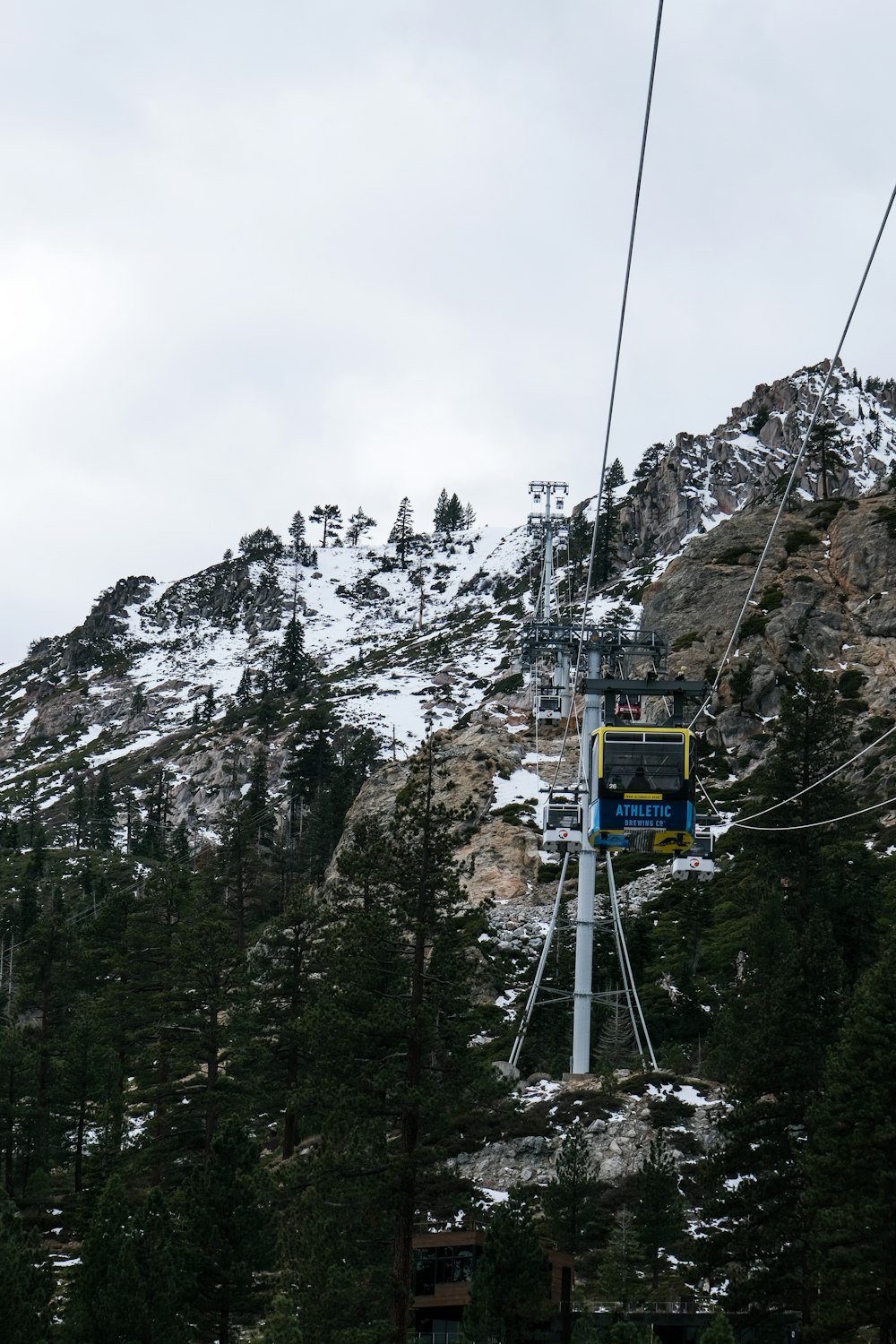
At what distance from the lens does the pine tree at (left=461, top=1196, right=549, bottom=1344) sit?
98.8 feet

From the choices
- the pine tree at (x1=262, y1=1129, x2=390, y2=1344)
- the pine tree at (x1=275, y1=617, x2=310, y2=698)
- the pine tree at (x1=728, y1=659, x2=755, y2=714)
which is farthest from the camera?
the pine tree at (x1=275, y1=617, x2=310, y2=698)

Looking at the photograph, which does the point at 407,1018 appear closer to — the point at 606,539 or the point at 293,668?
the point at 606,539

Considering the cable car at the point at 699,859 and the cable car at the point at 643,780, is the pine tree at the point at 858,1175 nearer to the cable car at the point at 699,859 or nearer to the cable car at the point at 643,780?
the cable car at the point at 699,859

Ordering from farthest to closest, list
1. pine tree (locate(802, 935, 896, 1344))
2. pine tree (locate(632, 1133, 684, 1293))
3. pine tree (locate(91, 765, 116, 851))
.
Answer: pine tree (locate(91, 765, 116, 851)) → pine tree (locate(632, 1133, 684, 1293)) → pine tree (locate(802, 935, 896, 1344))

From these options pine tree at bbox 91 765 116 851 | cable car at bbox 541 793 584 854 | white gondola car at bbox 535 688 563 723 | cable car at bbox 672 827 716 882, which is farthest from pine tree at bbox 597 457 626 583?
cable car at bbox 672 827 716 882

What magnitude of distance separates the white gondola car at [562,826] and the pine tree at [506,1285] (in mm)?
13277

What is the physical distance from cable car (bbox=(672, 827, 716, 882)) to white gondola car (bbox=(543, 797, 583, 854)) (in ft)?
26.8

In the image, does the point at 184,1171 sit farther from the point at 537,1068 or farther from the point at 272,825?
the point at 272,825

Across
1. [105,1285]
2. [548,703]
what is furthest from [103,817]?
[105,1285]

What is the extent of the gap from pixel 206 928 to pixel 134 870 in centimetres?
8028

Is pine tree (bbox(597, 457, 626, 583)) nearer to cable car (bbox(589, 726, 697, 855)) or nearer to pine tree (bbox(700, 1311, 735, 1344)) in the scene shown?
cable car (bbox(589, 726, 697, 855))

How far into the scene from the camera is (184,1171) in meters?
41.8

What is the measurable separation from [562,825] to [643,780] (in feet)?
37.0

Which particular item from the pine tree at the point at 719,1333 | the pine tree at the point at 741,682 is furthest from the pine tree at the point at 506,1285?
the pine tree at the point at 741,682
